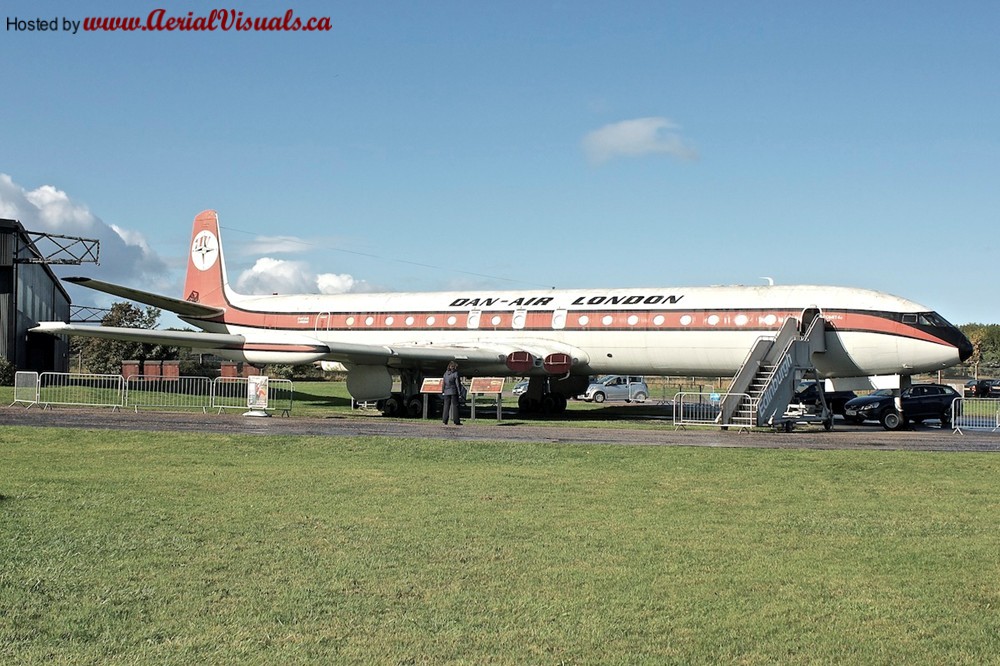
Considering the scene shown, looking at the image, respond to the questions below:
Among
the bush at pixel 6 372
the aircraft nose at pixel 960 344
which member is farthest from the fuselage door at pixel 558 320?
the bush at pixel 6 372

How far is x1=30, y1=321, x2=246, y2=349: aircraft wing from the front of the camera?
27750 mm

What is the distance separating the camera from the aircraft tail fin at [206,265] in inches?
1526

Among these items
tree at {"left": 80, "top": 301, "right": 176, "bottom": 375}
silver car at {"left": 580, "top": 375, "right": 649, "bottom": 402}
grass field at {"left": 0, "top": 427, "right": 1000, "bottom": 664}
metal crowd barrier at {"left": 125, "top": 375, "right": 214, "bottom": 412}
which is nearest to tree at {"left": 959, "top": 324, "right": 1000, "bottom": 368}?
silver car at {"left": 580, "top": 375, "right": 649, "bottom": 402}

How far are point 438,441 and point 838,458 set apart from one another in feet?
23.4

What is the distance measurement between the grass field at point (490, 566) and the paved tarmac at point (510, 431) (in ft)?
19.8

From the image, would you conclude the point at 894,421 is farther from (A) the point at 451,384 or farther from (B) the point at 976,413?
(A) the point at 451,384

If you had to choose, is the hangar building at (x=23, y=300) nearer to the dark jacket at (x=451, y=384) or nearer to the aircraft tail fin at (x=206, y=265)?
the aircraft tail fin at (x=206, y=265)

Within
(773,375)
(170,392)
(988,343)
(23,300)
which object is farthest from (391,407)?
(988,343)

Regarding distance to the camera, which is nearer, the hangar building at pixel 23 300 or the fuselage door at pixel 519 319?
the fuselage door at pixel 519 319

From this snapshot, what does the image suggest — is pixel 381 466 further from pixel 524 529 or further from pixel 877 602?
pixel 877 602

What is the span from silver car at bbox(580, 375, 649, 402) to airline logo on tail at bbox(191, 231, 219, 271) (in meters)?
20.4

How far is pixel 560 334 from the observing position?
99.7 feet

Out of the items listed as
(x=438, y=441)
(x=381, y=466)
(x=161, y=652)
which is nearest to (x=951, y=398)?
(x=438, y=441)

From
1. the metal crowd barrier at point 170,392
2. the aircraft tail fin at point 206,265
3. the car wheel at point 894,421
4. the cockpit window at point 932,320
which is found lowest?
the car wheel at point 894,421
